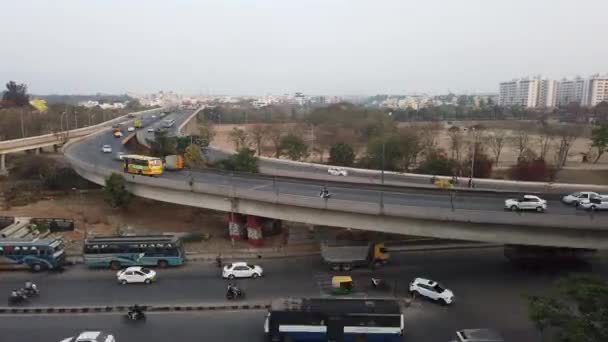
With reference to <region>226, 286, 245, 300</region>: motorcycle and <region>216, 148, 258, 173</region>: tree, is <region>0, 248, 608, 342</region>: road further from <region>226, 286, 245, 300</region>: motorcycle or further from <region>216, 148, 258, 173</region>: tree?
<region>216, 148, 258, 173</region>: tree

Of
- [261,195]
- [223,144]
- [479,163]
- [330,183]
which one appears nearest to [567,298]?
[261,195]

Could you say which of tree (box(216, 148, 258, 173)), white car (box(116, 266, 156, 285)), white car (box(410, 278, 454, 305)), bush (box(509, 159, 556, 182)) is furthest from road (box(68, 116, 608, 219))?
bush (box(509, 159, 556, 182))

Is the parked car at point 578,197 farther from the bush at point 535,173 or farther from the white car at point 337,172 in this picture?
the bush at point 535,173

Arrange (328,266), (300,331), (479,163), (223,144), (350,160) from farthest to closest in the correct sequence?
(223,144) → (350,160) → (479,163) → (328,266) → (300,331)

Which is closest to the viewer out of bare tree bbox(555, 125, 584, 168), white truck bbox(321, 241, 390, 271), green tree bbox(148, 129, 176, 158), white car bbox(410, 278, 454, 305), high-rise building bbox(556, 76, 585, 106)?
white car bbox(410, 278, 454, 305)

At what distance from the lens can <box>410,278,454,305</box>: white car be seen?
1619cm

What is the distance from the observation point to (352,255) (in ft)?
Answer: 64.7

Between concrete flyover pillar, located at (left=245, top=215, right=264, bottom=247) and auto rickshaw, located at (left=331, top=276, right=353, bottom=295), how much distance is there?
255 inches

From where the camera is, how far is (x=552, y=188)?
30312 millimetres

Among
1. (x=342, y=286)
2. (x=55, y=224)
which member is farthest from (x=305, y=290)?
(x=55, y=224)

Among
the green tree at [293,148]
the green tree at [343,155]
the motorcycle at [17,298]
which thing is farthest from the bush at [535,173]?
the motorcycle at [17,298]

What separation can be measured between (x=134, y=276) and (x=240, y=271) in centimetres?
423

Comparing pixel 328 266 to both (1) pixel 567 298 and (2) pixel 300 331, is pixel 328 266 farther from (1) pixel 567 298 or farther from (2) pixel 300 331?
(1) pixel 567 298

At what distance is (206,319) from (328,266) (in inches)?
260
